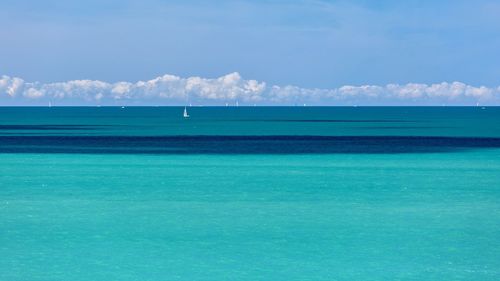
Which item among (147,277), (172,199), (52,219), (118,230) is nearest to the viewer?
(147,277)

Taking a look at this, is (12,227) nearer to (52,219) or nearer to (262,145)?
(52,219)

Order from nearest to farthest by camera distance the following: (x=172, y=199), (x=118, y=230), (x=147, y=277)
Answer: (x=147, y=277), (x=118, y=230), (x=172, y=199)

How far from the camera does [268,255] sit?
25.4m

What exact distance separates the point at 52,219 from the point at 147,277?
407 inches

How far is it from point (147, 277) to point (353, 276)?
19.1 ft

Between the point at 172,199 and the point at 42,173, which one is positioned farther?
the point at 42,173

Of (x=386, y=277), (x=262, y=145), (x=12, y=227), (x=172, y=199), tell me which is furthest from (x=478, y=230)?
(x=262, y=145)

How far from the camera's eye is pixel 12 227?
30031 millimetres

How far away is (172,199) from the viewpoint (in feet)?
123

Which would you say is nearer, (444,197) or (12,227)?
(12,227)

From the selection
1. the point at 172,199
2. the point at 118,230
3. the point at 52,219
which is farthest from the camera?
the point at 172,199

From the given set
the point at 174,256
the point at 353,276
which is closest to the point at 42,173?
the point at 174,256

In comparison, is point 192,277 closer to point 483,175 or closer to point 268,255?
point 268,255

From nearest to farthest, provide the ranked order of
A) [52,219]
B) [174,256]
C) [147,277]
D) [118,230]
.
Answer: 1. [147,277]
2. [174,256]
3. [118,230]
4. [52,219]
